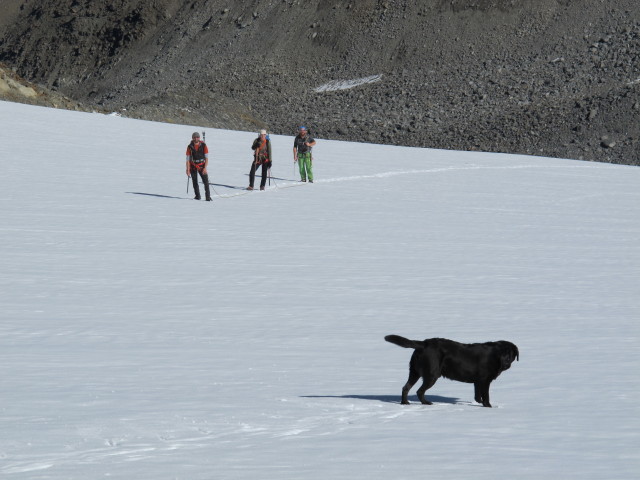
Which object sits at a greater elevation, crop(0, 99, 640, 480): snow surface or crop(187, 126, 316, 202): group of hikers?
crop(187, 126, 316, 202): group of hikers

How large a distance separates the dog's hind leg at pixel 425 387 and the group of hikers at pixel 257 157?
45.9 feet

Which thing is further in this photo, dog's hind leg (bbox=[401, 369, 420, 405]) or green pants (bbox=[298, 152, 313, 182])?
green pants (bbox=[298, 152, 313, 182])

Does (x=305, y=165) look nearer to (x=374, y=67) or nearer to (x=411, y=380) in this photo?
(x=411, y=380)

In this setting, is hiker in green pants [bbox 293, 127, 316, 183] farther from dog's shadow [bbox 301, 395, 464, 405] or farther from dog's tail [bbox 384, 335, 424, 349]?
dog's tail [bbox 384, 335, 424, 349]

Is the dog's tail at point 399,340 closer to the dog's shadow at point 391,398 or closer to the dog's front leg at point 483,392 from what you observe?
the dog's front leg at point 483,392

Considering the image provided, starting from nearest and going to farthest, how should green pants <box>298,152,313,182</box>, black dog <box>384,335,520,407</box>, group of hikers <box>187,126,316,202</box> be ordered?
black dog <box>384,335,520,407</box>, group of hikers <box>187,126,316,202</box>, green pants <box>298,152,313,182</box>

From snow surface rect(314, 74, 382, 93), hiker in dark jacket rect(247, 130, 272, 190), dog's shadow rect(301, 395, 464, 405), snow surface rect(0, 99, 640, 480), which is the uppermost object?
snow surface rect(314, 74, 382, 93)

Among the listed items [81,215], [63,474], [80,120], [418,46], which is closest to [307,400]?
[63,474]

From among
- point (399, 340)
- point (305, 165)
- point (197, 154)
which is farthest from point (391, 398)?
point (305, 165)

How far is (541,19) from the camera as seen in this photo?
89.8m

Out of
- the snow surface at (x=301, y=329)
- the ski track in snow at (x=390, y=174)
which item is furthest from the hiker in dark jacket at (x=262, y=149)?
the ski track in snow at (x=390, y=174)

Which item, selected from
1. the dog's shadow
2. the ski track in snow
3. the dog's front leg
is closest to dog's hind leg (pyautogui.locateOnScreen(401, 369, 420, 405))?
the dog's shadow

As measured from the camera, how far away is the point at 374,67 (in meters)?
91.7

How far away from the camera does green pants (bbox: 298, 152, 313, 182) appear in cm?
2719
